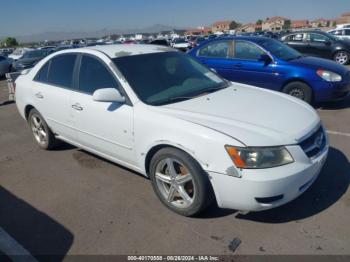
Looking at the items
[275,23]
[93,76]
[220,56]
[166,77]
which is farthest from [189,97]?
[275,23]

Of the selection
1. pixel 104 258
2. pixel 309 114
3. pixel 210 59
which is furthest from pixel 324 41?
pixel 104 258

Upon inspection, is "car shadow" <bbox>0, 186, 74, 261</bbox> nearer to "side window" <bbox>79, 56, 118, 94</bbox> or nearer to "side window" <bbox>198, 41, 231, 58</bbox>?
"side window" <bbox>79, 56, 118, 94</bbox>

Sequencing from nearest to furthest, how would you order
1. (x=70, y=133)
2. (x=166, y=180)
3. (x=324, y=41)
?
1. (x=166, y=180)
2. (x=70, y=133)
3. (x=324, y=41)

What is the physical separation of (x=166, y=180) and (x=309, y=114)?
1606mm

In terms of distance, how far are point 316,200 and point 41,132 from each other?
4063 millimetres

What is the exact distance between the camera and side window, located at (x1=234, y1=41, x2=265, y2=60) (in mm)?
6785

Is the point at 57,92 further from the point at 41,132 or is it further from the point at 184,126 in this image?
the point at 184,126

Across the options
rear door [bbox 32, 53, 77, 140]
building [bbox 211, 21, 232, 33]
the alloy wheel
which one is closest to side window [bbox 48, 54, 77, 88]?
rear door [bbox 32, 53, 77, 140]

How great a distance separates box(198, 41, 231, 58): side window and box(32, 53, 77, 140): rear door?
4.00 meters

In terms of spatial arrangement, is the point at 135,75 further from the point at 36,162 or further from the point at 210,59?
the point at 210,59

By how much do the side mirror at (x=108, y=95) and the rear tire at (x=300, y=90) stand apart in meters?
4.26

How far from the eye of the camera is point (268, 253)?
2596mm

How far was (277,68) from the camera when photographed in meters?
6.47

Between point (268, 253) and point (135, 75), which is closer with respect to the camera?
point (268, 253)
